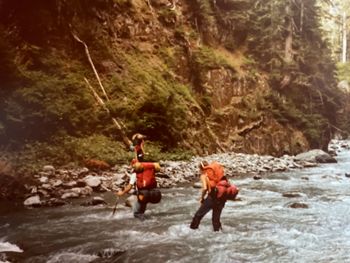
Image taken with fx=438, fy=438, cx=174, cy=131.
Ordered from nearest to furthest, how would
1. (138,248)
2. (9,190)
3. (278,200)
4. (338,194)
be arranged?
(138,248) → (9,190) → (278,200) → (338,194)

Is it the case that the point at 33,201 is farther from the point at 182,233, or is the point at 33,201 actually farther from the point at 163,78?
the point at 163,78

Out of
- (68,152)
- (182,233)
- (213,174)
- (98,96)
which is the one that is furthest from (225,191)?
(98,96)

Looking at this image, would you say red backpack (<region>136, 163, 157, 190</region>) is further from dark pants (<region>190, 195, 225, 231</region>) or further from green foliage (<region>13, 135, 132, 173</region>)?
green foliage (<region>13, 135, 132, 173</region>)

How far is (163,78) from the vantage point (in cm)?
2219

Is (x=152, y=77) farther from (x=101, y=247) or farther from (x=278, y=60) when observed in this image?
(x=101, y=247)

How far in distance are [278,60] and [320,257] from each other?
22.7 meters

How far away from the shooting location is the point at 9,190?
11.8m

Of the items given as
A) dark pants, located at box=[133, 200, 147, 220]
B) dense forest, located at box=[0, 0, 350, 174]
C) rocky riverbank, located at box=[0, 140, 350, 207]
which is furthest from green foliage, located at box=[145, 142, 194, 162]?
dark pants, located at box=[133, 200, 147, 220]

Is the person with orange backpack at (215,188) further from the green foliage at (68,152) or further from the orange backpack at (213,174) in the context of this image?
the green foliage at (68,152)

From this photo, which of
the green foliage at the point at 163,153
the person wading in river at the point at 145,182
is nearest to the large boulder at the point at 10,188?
the person wading in river at the point at 145,182

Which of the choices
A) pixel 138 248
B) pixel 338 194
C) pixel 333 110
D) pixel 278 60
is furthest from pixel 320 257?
pixel 333 110

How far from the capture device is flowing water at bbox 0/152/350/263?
7.27 metres

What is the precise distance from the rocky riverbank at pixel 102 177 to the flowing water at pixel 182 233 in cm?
79

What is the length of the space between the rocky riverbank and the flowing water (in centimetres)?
79
